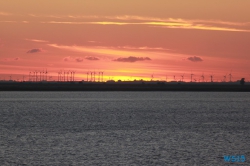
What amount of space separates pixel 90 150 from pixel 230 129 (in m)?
32.1

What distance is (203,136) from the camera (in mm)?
71938

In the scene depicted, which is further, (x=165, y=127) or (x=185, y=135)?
(x=165, y=127)

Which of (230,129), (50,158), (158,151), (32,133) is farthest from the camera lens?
(230,129)

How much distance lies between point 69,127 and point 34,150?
91.4ft

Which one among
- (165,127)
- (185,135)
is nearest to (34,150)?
(185,135)

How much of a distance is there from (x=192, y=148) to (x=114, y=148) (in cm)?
874

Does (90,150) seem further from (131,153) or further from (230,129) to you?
(230,129)

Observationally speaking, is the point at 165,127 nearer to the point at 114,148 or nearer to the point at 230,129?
the point at 230,129

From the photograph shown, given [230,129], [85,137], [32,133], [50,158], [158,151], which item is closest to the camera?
[50,158]

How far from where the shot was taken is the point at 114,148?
5884cm

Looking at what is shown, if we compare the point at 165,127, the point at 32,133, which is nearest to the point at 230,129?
the point at 165,127

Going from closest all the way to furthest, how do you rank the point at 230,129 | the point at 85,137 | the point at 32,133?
the point at 85,137, the point at 32,133, the point at 230,129

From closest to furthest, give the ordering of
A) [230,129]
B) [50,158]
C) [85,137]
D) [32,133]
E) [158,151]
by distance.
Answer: [50,158] → [158,151] → [85,137] → [32,133] → [230,129]

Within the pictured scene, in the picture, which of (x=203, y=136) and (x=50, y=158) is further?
(x=203, y=136)
